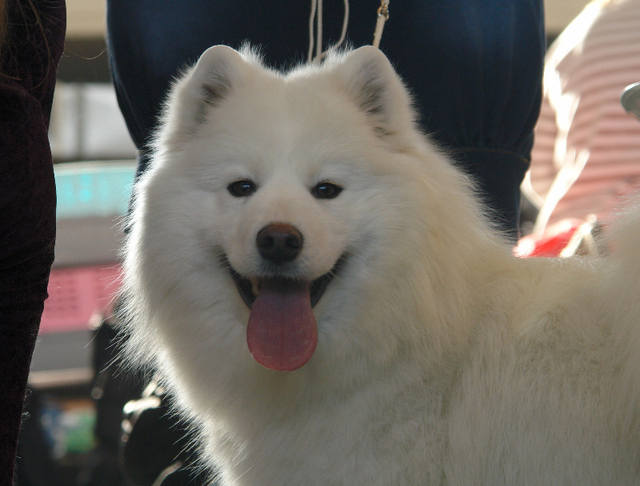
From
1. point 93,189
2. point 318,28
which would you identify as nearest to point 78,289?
point 93,189

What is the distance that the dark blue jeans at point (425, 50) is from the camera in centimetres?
237

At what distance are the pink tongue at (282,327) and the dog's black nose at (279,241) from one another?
127 millimetres

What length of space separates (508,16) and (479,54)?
158mm

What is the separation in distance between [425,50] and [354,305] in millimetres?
948

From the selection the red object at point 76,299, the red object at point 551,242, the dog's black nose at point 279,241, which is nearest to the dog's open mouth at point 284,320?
the dog's black nose at point 279,241

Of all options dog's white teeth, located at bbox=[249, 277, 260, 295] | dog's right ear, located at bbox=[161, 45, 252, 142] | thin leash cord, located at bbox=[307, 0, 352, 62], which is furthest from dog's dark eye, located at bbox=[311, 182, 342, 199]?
thin leash cord, located at bbox=[307, 0, 352, 62]

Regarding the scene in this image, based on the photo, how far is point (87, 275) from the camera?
6070 mm

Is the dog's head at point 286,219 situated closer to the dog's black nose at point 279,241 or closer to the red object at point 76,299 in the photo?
the dog's black nose at point 279,241

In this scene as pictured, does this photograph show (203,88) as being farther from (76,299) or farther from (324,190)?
(76,299)

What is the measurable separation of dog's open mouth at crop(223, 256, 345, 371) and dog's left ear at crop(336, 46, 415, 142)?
15.3 inches

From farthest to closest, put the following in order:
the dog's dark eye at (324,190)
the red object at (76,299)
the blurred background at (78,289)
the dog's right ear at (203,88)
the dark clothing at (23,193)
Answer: the red object at (76,299), the blurred background at (78,289), the dog's right ear at (203,88), the dog's dark eye at (324,190), the dark clothing at (23,193)

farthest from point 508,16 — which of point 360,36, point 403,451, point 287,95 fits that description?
point 403,451

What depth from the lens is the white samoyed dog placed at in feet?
5.32

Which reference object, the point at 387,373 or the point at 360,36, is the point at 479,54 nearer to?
the point at 360,36
